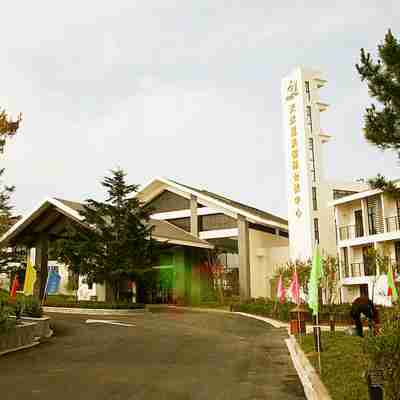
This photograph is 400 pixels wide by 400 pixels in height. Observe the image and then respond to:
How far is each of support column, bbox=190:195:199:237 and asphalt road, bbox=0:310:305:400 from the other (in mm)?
17344

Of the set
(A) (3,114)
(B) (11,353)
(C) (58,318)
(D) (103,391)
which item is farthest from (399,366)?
(C) (58,318)

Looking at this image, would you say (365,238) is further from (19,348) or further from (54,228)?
(19,348)

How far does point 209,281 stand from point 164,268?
11.0 feet

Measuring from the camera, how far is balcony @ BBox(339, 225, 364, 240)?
101 feet

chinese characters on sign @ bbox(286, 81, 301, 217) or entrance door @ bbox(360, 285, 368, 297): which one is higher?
chinese characters on sign @ bbox(286, 81, 301, 217)

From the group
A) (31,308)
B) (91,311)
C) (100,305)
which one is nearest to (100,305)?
(100,305)

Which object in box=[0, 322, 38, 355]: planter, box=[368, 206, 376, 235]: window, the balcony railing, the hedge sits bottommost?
box=[0, 322, 38, 355]: planter

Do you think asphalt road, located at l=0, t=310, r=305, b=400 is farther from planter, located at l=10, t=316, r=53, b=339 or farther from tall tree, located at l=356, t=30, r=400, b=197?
tall tree, located at l=356, t=30, r=400, b=197

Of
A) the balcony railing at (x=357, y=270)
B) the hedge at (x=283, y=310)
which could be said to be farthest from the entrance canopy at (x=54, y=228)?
the balcony railing at (x=357, y=270)

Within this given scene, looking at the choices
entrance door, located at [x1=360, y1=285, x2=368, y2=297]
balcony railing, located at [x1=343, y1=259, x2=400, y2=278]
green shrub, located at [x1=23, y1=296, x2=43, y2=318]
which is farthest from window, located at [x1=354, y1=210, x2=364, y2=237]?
green shrub, located at [x1=23, y1=296, x2=43, y2=318]

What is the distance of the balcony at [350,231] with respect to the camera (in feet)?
101

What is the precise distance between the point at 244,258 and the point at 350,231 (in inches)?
276

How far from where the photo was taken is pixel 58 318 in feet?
77.9

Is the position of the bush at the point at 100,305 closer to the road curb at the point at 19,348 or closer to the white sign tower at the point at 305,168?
the white sign tower at the point at 305,168
